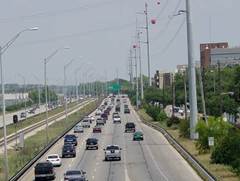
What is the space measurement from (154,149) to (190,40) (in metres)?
12.0

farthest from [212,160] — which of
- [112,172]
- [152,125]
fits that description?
[152,125]

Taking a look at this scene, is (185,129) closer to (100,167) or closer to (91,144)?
(91,144)

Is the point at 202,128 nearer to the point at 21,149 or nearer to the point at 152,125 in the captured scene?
the point at 21,149

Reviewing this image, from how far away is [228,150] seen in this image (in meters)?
49.9

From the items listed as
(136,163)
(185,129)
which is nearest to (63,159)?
(136,163)

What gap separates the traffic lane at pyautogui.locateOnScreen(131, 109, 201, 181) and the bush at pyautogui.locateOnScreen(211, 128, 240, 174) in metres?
2.12

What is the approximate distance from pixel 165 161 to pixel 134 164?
2855mm

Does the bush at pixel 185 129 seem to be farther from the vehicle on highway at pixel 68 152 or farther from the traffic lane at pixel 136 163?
the vehicle on highway at pixel 68 152

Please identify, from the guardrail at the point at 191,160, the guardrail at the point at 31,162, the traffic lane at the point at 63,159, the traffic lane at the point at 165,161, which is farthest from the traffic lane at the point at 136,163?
the guardrail at the point at 31,162

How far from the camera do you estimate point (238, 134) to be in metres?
46.9

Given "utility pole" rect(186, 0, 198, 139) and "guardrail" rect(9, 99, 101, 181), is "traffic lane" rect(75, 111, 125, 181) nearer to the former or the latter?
"guardrail" rect(9, 99, 101, 181)

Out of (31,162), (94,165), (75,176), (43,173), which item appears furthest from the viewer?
(31,162)

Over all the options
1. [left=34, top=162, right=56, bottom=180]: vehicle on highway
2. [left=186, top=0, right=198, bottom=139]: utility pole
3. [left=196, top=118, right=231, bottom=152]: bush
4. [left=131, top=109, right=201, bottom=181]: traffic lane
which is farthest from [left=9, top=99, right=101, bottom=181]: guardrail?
[left=186, top=0, right=198, bottom=139]: utility pole

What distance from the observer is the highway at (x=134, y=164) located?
156 feet
